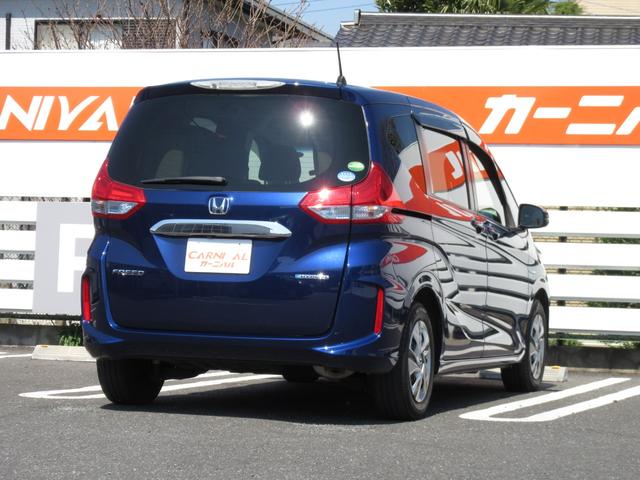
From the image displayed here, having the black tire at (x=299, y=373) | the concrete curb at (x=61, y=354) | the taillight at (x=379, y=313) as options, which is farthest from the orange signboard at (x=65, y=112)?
the taillight at (x=379, y=313)

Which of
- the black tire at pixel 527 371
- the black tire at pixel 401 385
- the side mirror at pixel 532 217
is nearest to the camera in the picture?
the black tire at pixel 401 385

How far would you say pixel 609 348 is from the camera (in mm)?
11711

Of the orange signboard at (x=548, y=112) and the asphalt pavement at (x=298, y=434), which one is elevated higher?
the orange signboard at (x=548, y=112)

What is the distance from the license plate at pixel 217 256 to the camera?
7.14 m

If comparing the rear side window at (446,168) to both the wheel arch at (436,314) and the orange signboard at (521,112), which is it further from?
the orange signboard at (521,112)

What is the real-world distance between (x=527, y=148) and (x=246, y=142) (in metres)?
5.18

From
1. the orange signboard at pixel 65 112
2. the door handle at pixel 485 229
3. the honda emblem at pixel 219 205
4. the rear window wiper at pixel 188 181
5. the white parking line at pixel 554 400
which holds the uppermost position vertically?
the orange signboard at pixel 65 112

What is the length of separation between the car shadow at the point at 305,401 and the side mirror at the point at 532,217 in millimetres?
1188

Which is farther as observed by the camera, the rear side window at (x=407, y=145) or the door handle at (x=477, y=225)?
the door handle at (x=477, y=225)

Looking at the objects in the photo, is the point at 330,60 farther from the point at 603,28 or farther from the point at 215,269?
the point at 603,28

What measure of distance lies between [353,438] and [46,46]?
Answer: 2183 centimetres

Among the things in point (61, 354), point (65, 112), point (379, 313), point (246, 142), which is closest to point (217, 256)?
point (246, 142)

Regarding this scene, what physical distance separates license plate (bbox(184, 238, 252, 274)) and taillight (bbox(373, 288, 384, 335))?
0.68m

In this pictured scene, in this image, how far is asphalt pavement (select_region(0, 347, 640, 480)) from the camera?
572 cm
